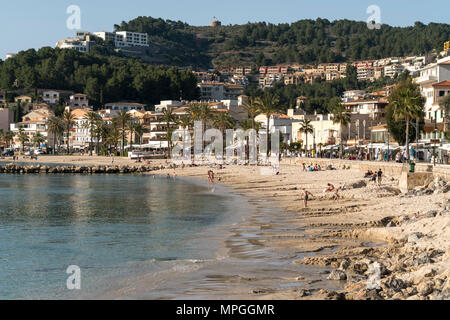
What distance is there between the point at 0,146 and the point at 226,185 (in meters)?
116

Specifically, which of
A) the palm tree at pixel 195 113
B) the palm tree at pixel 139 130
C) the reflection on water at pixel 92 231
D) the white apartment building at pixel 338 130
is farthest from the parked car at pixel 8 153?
the reflection on water at pixel 92 231

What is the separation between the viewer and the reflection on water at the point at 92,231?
22.5 meters

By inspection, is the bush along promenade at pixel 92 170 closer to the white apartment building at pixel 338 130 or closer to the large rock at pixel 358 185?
the white apartment building at pixel 338 130

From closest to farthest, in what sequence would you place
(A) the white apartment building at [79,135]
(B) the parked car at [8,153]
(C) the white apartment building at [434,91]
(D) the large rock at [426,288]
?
(D) the large rock at [426,288] < (C) the white apartment building at [434,91] < (B) the parked car at [8,153] < (A) the white apartment building at [79,135]

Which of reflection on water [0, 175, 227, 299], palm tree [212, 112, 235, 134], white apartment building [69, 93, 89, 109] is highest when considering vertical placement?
white apartment building [69, 93, 89, 109]

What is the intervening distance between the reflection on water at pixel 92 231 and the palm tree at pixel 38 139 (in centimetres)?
9926

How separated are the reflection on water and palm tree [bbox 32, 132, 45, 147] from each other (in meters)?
99.3

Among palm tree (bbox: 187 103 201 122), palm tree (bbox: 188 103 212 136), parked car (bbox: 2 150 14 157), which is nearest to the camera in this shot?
palm tree (bbox: 188 103 212 136)

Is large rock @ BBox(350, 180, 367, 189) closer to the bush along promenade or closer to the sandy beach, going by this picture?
the sandy beach

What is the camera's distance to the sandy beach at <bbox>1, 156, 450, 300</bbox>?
55.1ft

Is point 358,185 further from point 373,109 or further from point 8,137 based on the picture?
point 8,137

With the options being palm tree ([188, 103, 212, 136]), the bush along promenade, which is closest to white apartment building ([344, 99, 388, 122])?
palm tree ([188, 103, 212, 136])

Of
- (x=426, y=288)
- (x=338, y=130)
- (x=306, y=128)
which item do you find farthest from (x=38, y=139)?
(x=426, y=288)

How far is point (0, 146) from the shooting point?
164 metres
